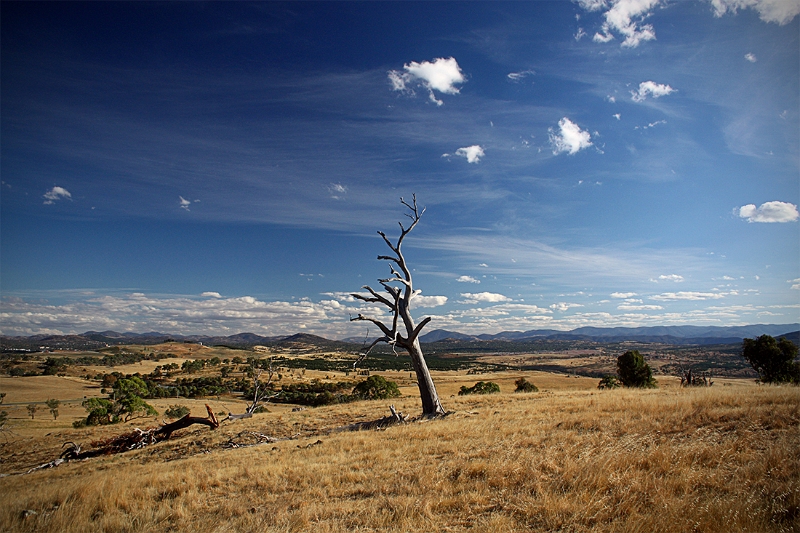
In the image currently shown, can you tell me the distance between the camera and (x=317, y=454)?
10398mm

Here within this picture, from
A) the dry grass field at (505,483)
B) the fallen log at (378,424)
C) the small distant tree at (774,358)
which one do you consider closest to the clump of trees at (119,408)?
the dry grass field at (505,483)

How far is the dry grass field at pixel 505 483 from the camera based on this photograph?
4660mm

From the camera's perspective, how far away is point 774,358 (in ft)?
108

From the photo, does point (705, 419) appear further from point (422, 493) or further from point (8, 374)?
point (8, 374)

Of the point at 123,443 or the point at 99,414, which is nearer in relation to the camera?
the point at 123,443

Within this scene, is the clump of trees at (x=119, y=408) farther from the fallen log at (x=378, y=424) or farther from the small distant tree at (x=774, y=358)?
the small distant tree at (x=774, y=358)

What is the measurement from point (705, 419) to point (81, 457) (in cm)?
2255

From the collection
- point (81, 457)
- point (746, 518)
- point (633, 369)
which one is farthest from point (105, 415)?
point (633, 369)

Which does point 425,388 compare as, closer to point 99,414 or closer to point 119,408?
point 99,414

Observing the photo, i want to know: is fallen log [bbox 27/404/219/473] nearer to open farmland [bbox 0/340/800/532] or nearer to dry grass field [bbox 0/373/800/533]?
open farmland [bbox 0/340/800/532]

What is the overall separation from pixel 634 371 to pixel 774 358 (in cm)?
1163

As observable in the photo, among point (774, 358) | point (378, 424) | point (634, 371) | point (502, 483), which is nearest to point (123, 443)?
point (378, 424)

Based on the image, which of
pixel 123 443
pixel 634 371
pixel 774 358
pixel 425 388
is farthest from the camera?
pixel 634 371

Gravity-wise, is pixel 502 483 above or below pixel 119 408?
above
